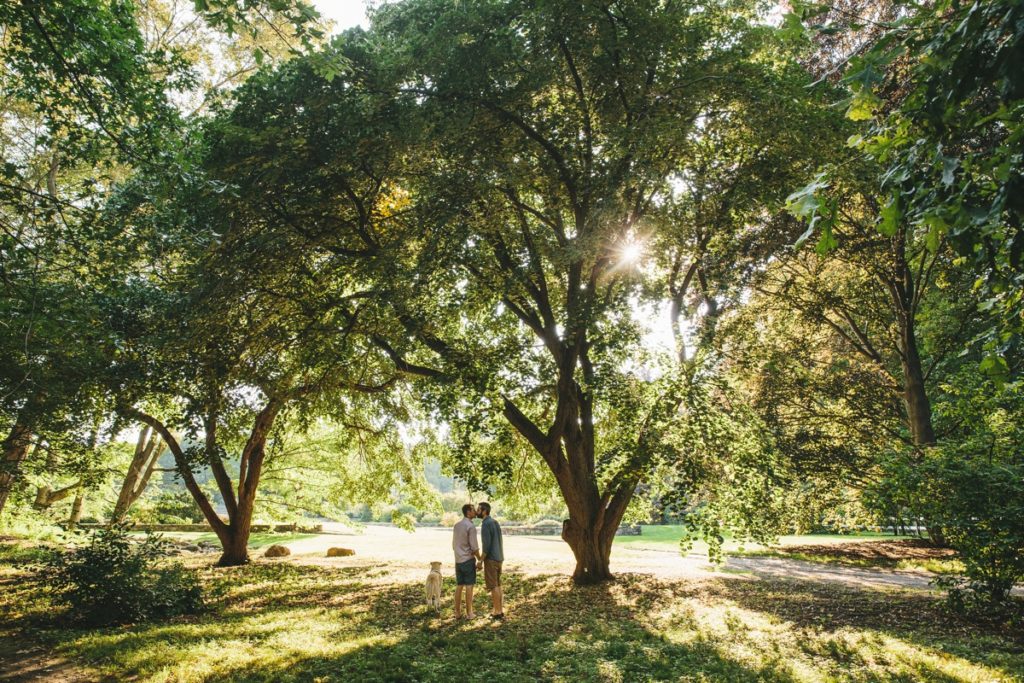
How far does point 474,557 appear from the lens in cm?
996

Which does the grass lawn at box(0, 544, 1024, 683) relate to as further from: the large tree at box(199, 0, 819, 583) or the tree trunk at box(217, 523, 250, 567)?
the tree trunk at box(217, 523, 250, 567)

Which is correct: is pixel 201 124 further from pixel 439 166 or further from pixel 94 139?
pixel 439 166

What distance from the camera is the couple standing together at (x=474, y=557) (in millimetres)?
9812

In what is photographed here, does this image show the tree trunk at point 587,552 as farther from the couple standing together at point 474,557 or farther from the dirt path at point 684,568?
the couple standing together at point 474,557

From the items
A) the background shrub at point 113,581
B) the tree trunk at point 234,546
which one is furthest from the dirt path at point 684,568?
the background shrub at point 113,581

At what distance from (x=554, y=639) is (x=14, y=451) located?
14.2 metres

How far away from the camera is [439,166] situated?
443 inches

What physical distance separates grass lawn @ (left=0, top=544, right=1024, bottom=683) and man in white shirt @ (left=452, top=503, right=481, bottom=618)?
1.31 ft

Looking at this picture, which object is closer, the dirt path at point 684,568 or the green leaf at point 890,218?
the green leaf at point 890,218

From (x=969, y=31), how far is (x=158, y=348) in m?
11.7

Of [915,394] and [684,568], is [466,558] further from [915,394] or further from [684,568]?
[915,394]

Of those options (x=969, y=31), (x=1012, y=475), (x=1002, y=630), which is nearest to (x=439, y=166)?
(x=969, y=31)

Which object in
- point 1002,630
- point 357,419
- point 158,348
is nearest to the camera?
point 1002,630

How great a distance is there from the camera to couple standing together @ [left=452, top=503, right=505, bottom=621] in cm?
981
